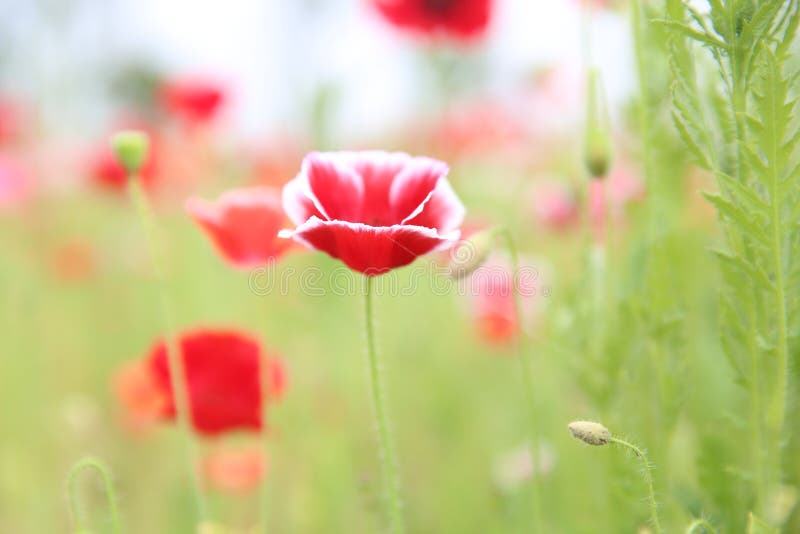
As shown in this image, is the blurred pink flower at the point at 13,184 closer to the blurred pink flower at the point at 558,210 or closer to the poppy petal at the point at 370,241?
the blurred pink flower at the point at 558,210

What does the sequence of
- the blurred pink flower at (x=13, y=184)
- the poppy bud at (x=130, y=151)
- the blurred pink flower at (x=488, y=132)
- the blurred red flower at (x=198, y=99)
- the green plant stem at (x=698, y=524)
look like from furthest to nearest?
the blurred pink flower at (x=488, y=132)
the blurred pink flower at (x=13, y=184)
the blurred red flower at (x=198, y=99)
the poppy bud at (x=130, y=151)
the green plant stem at (x=698, y=524)

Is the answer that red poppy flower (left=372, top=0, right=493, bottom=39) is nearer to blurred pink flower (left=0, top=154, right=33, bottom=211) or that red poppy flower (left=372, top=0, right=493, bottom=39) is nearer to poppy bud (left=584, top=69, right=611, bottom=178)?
poppy bud (left=584, top=69, right=611, bottom=178)

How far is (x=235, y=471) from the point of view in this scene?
1506 mm

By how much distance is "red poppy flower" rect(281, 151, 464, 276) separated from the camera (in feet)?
2.30

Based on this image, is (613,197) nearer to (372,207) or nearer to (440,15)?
(440,15)

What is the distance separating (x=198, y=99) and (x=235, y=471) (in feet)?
4.11

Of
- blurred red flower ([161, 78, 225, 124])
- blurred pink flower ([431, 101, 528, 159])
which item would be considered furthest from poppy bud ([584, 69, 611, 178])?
blurred pink flower ([431, 101, 528, 159])

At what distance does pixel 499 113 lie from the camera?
343 cm

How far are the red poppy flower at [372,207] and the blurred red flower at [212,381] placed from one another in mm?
319

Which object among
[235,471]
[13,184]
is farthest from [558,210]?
[13,184]

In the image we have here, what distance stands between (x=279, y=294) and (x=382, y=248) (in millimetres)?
1268

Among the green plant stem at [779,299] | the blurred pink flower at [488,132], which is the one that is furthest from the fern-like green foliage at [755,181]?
the blurred pink flower at [488,132]

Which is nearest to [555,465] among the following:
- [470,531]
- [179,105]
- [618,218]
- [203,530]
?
[470,531]

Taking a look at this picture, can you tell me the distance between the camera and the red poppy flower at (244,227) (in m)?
0.96
